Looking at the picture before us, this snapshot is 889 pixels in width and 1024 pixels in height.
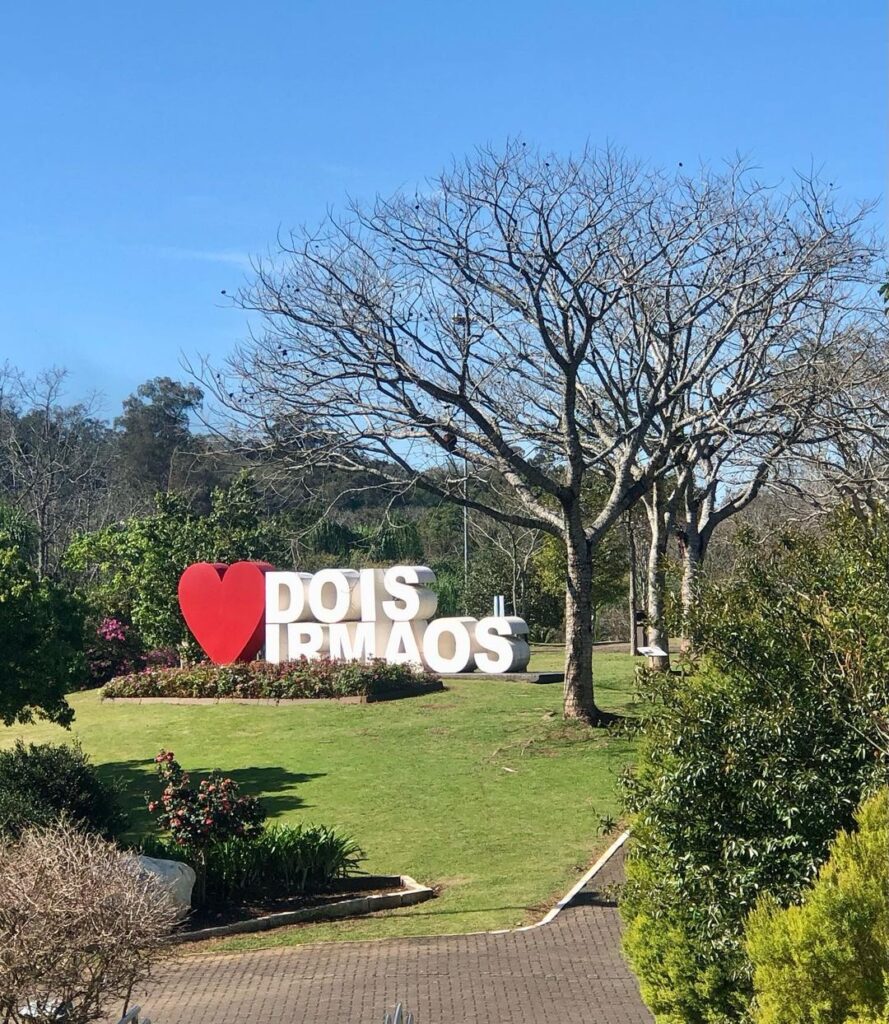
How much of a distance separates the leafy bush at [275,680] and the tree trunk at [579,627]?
657 cm

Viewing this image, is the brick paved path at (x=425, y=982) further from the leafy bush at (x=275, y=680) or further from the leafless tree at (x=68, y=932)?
the leafy bush at (x=275, y=680)

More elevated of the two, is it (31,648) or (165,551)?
(165,551)

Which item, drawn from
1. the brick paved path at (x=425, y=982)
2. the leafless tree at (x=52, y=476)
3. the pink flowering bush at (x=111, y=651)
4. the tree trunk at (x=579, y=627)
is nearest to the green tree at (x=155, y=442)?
the leafless tree at (x=52, y=476)

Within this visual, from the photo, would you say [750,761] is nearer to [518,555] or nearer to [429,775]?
[429,775]

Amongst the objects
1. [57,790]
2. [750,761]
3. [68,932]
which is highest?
[750,761]

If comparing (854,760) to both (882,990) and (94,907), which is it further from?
(94,907)

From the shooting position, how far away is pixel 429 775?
19.8 metres

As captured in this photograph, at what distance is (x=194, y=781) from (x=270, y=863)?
702cm

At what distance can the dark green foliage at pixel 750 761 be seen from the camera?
6.95 m

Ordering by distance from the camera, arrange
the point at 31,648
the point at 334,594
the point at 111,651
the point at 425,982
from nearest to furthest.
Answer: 1. the point at 425,982
2. the point at 31,648
3. the point at 334,594
4. the point at 111,651

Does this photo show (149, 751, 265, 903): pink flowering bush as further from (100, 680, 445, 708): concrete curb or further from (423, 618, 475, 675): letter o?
(423, 618, 475, 675): letter o

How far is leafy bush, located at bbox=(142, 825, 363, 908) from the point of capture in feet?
44.5

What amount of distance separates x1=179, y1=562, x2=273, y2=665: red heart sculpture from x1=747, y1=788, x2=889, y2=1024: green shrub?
26.4 metres

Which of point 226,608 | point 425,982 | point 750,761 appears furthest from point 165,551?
point 750,761
